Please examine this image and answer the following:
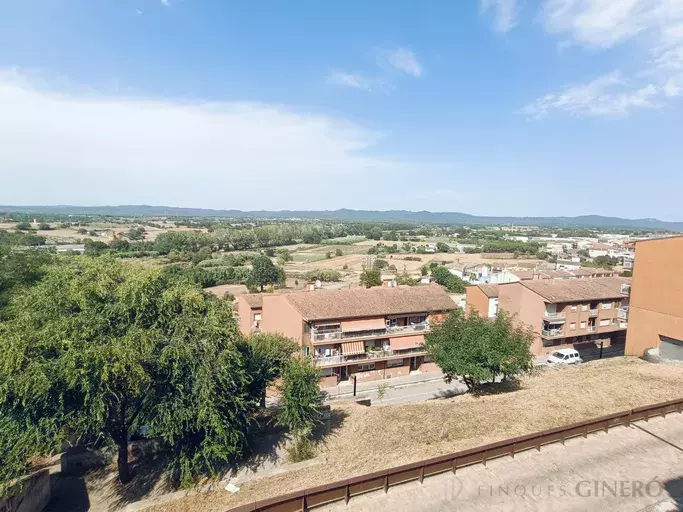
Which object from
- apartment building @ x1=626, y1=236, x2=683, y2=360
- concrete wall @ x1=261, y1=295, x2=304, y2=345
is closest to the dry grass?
apartment building @ x1=626, y1=236, x2=683, y2=360

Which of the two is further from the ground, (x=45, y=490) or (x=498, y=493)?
(x=498, y=493)

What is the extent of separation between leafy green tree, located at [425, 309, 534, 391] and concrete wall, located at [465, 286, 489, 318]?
16043 mm

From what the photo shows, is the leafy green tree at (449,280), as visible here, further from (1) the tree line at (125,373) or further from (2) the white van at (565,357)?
(1) the tree line at (125,373)

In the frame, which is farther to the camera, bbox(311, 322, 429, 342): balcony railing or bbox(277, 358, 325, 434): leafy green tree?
bbox(311, 322, 429, 342): balcony railing

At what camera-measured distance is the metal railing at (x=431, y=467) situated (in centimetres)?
1197

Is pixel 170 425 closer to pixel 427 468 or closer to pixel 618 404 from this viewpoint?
pixel 427 468

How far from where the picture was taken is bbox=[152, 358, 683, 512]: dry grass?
1577 cm

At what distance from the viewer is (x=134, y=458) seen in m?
19.8

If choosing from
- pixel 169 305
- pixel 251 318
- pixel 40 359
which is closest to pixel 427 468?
pixel 169 305

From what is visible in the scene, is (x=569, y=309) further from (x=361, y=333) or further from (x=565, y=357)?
(x=361, y=333)

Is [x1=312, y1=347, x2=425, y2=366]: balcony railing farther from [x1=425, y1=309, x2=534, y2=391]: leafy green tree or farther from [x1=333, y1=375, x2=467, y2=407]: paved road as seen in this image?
[x1=425, y1=309, x2=534, y2=391]: leafy green tree

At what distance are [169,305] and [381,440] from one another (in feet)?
37.3

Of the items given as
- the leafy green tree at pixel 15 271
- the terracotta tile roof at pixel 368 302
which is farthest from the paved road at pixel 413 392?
the leafy green tree at pixel 15 271

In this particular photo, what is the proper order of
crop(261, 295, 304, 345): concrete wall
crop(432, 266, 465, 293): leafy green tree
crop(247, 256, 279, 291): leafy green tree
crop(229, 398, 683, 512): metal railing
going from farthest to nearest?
crop(247, 256, 279, 291): leafy green tree, crop(432, 266, 465, 293): leafy green tree, crop(261, 295, 304, 345): concrete wall, crop(229, 398, 683, 512): metal railing
